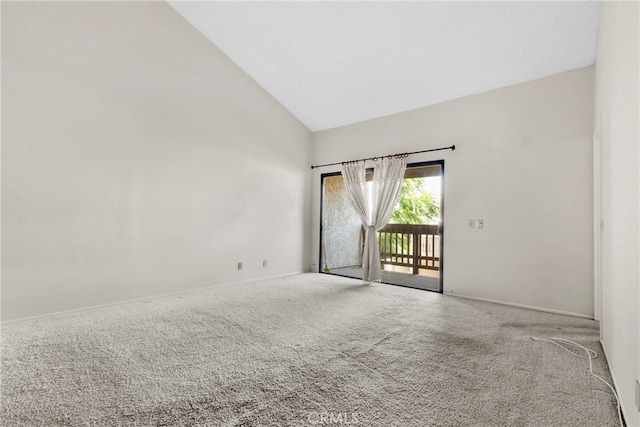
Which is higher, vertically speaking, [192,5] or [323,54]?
[192,5]

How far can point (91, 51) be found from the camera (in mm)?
3172

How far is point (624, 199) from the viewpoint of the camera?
1530 mm

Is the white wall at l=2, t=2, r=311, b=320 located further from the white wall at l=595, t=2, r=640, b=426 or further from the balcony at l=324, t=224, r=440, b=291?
the white wall at l=595, t=2, r=640, b=426

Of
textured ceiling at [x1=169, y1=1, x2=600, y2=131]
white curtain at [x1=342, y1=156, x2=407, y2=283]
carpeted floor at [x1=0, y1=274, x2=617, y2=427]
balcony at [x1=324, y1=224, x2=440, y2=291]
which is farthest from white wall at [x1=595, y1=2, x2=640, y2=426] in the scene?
balcony at [x1=324, y1=224, x2=440, y2=291]

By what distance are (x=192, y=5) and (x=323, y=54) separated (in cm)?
172

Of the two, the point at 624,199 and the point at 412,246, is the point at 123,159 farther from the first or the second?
the point at 412,246

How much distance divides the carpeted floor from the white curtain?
1.42 metres

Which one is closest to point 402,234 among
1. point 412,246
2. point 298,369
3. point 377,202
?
point 412,246

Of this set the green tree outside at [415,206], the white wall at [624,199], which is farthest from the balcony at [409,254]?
the white wall at [624,199]

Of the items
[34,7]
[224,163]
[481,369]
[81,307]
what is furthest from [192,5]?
[481,369]

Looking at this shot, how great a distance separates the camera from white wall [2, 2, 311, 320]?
2.80 m

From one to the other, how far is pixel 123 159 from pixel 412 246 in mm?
4932

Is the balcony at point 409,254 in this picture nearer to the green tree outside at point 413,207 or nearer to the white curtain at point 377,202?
the green tree outside at point 413,207

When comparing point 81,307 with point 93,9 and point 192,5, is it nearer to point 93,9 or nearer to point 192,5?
point 93,9
